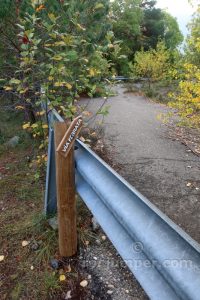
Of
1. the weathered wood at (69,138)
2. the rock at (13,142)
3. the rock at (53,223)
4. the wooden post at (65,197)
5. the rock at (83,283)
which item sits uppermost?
the weathered wood at (69,138)

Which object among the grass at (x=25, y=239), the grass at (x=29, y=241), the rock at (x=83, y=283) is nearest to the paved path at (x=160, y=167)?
the grass at (x=29, y=241)

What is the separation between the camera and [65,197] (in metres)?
2.41

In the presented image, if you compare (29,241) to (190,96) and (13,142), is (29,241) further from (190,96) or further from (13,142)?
(190,96)

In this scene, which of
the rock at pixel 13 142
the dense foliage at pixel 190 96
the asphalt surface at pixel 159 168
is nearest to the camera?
the asphalt surface at pixel 159 168

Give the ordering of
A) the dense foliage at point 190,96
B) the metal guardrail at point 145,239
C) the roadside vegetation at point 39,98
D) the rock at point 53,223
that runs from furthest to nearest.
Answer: the dense foliage at point 190,96 < the rock at point 53,223 < the roadside vegetation at point 39,98 < the metal guardrail at point 145,239

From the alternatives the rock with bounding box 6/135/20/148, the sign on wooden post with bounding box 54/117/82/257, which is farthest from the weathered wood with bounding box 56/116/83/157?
the rock with bounding box 6/135/20/148

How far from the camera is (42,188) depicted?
13.6 feet

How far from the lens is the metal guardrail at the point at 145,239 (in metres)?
1.24

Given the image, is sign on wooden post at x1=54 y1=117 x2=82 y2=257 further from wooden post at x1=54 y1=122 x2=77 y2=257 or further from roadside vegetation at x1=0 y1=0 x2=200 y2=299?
roadside vegetation at x1=0 y1=0 x2=200 y2=299

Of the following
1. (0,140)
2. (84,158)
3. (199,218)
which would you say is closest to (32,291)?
(84,158)

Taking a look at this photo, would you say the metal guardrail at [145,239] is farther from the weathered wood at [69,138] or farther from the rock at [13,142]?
the rock at [13,142]

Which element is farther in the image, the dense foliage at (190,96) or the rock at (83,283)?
the dense foliage at (190,96)

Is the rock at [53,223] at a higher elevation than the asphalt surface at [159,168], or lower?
higher

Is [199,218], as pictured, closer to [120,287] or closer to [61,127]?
[120,287]
